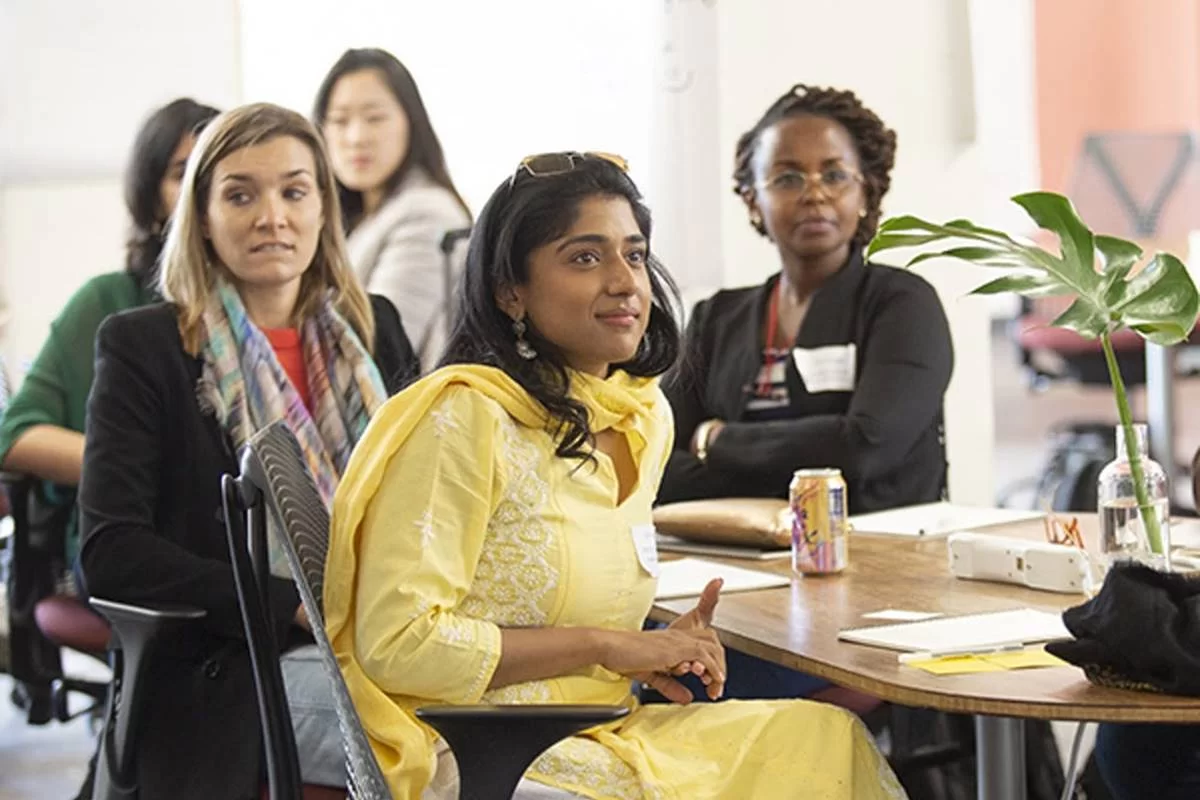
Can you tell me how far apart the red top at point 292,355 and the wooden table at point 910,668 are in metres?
0.78

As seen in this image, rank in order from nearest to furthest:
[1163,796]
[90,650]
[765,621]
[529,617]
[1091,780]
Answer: [529,617], [765,621], [1163,796], [1091,780], [90,650]

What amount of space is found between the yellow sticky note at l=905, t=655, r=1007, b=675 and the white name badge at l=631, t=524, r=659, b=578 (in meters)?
0.34

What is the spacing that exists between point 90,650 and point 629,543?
1654mm

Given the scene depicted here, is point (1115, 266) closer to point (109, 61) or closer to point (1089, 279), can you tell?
point (1089, 279)

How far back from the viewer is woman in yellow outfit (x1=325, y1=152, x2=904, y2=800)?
1.72 metres

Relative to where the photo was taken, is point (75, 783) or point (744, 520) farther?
point (75, 783)

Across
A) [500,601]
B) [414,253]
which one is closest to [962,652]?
[500,601]

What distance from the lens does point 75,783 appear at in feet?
13.2

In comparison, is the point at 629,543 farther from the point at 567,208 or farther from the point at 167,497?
the point at 167,497

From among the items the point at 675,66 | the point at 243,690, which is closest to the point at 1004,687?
the point at 243,690

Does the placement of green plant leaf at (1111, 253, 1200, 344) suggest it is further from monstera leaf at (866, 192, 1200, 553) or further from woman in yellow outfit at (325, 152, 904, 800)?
woman in yellow outfit at (325, 152, 904, 800)

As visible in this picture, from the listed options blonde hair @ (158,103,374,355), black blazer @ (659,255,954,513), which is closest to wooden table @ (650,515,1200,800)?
black blazer @ (659,255,954,513)

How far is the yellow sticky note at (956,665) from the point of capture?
168cm

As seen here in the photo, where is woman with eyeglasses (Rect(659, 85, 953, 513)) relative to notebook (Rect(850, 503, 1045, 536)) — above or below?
above
